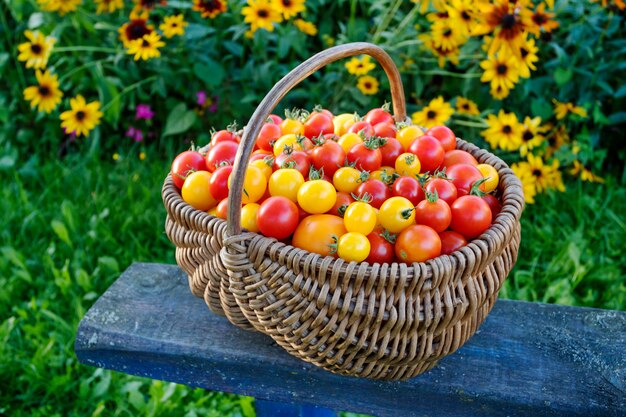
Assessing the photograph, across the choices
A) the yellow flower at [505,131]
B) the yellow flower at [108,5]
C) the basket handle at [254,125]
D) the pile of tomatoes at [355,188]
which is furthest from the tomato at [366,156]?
the yellow flower at [108,5]

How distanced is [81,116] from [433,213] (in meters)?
1.95

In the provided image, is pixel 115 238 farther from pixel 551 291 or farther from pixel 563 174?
pixel 563 174

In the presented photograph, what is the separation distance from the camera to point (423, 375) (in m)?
1.43

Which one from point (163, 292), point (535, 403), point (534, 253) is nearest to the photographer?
point (535, 403)

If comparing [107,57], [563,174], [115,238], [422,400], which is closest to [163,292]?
[422,400]

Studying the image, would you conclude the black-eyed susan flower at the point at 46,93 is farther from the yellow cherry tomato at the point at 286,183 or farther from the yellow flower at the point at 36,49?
the yellow cherry tomato at the point at 286,183

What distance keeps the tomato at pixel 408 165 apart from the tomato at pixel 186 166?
457 mm

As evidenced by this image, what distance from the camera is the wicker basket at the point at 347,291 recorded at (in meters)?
1.18

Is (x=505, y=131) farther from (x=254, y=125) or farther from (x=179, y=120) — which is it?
(x=254, y=125)

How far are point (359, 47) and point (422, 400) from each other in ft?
2.55

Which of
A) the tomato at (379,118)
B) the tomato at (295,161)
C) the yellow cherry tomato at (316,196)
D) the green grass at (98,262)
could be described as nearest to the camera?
the yellow cherry tomato at (316,196)

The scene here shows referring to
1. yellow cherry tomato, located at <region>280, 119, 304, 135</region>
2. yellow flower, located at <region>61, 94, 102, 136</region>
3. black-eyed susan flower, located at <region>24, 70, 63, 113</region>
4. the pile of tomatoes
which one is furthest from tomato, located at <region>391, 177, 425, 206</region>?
black-eyed susan flower, located at <region>24, 70, 63, 113</region>

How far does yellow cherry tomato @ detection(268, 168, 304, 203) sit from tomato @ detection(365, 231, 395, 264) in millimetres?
178

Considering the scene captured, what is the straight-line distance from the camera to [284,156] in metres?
1.41
